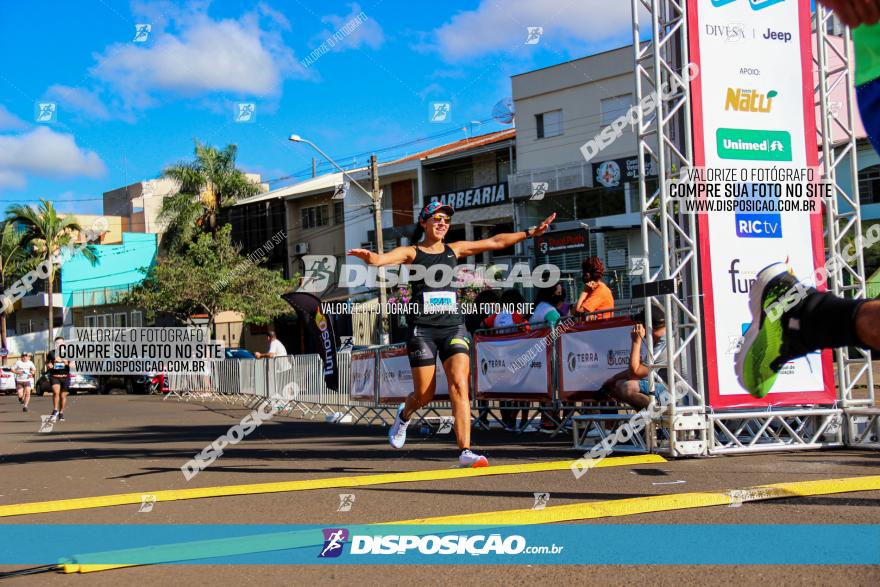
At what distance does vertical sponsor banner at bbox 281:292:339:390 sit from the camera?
16562 millimetres

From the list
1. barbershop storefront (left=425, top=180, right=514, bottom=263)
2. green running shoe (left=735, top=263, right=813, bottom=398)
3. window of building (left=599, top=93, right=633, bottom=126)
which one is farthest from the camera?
barbershop storefront (left=425, top=180, right=514, bottom=263)

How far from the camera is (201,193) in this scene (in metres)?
50.8

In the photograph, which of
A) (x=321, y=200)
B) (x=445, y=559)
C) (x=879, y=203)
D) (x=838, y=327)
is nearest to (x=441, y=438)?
(x=445, y=559)

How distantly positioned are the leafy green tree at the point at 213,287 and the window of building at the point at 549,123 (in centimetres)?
1555

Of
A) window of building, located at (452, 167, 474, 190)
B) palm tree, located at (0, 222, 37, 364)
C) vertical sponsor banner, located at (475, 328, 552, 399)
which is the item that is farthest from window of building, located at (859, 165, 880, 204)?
palm tree, located at (0, 222, 37, 364)

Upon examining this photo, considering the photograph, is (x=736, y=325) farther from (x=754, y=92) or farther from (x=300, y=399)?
(x=300, y=399)

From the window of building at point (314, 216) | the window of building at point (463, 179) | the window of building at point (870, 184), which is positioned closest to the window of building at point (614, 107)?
the window of building at point (463, 179)

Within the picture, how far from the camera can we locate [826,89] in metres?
8.59

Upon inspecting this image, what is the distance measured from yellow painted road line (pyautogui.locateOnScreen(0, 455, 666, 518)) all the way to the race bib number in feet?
4.43

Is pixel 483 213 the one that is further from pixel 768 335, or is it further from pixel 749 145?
pixel 768 335

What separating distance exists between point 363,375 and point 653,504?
1118cm

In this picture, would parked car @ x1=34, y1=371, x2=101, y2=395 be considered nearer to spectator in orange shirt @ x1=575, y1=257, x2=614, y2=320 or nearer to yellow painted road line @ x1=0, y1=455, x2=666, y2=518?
spectator in orange shirt @ x1=575, y1=257, x2=614, y2=320

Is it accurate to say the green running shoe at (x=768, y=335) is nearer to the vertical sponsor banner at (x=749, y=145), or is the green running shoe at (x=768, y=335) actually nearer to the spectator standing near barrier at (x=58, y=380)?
the vertical sponsor banner at (x=749, y=145)

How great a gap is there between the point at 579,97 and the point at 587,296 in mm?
29035
